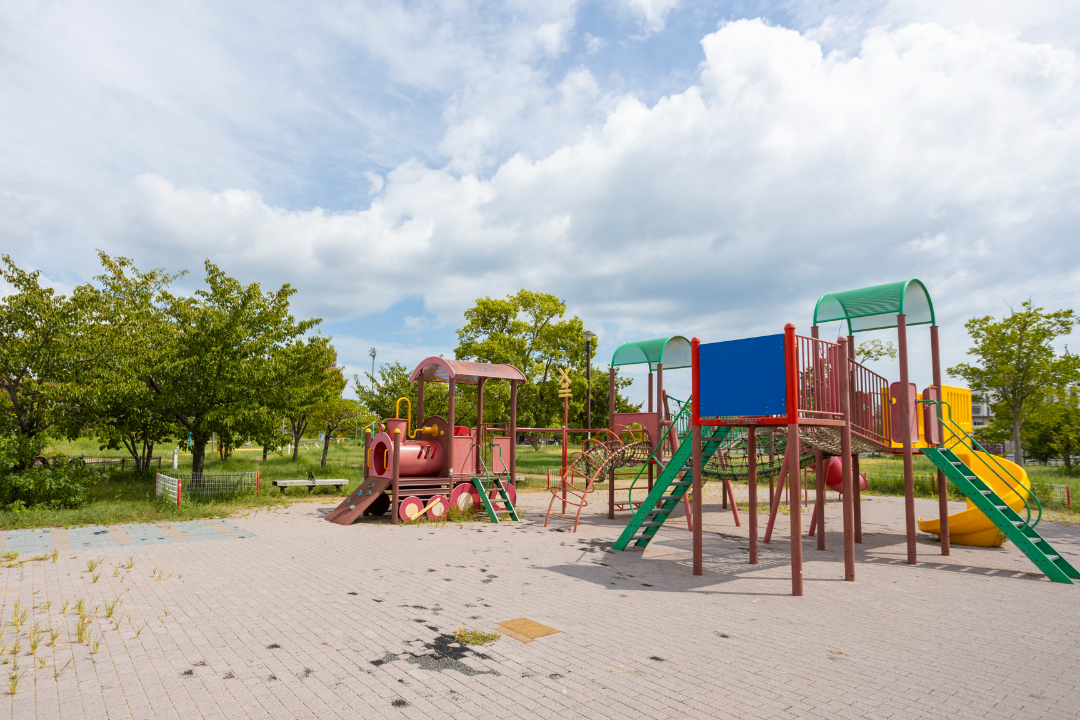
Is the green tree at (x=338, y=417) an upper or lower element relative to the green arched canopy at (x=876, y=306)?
lower

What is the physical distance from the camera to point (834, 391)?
873 centimetres

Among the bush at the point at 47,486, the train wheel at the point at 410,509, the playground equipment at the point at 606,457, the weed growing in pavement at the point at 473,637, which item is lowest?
the weed growing in pavement at the point at 473,637

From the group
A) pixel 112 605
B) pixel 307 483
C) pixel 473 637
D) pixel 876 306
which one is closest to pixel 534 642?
pixel 473 637

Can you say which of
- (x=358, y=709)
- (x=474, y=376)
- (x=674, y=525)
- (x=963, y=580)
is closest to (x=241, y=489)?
(x=474, y=376)

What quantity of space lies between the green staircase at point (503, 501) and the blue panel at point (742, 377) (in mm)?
6237

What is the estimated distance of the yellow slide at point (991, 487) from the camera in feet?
34.4

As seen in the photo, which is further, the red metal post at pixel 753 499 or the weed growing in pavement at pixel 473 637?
the red metal post at pixel 753 499

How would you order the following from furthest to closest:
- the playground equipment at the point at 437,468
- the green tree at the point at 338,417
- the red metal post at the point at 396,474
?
the green tree at the point at 338,417 → the playground equipment at the point at 437,468 → the red metal post at the point at 396,474

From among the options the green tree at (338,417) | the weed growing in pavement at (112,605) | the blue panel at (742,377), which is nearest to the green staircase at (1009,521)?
the blue panel at (742,377)

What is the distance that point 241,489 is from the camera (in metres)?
16.8

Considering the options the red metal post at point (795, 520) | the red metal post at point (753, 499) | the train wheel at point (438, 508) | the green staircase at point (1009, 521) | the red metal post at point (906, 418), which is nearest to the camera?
the red metal post at point (795, 520)

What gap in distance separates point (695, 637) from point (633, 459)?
7.82 m

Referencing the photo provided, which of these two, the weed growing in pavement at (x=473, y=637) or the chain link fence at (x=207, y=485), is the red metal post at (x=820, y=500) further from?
the chain link fence at (x=207, y=485)

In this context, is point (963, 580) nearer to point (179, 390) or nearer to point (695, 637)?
point (695, 637)
